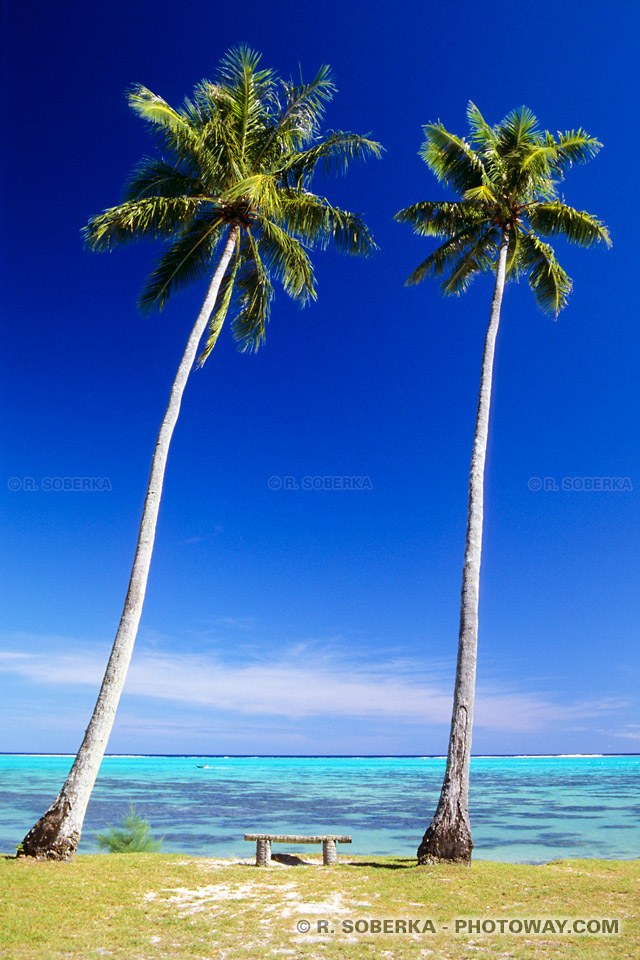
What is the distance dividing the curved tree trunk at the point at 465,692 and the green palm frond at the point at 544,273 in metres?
3.45

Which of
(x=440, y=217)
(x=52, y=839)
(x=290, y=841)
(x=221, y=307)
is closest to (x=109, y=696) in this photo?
(x=52, y=839)

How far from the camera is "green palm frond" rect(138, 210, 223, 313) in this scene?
15078 mm

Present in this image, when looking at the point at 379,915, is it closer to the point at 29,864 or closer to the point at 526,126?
the point at 29,864

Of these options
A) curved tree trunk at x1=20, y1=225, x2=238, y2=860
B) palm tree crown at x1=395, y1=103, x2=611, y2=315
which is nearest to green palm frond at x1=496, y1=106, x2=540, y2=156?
palm tree crown at x1=395, y1=103, x2=611, y2=315

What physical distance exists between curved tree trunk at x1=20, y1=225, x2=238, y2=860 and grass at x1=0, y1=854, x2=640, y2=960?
0.43 metres

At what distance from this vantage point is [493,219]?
15.5 metres

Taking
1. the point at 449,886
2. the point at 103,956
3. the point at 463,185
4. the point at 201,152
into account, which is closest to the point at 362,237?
the point at 463,185

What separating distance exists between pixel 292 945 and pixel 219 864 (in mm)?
5052

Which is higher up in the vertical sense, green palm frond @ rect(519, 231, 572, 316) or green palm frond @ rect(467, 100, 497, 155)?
green palm frond @ rect(467, 100, 497, 155)

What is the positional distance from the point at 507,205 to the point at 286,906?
15017mm

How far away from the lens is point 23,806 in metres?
28.1

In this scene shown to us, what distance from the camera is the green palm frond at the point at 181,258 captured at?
15.1 m

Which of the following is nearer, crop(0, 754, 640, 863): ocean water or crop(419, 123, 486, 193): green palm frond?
crop(419, 123, 486, 193): green palm frond

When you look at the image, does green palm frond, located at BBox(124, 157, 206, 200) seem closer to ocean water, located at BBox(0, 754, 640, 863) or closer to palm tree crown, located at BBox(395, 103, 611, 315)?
palm tree crown, located at BBox(395, 103, 611, 315)
